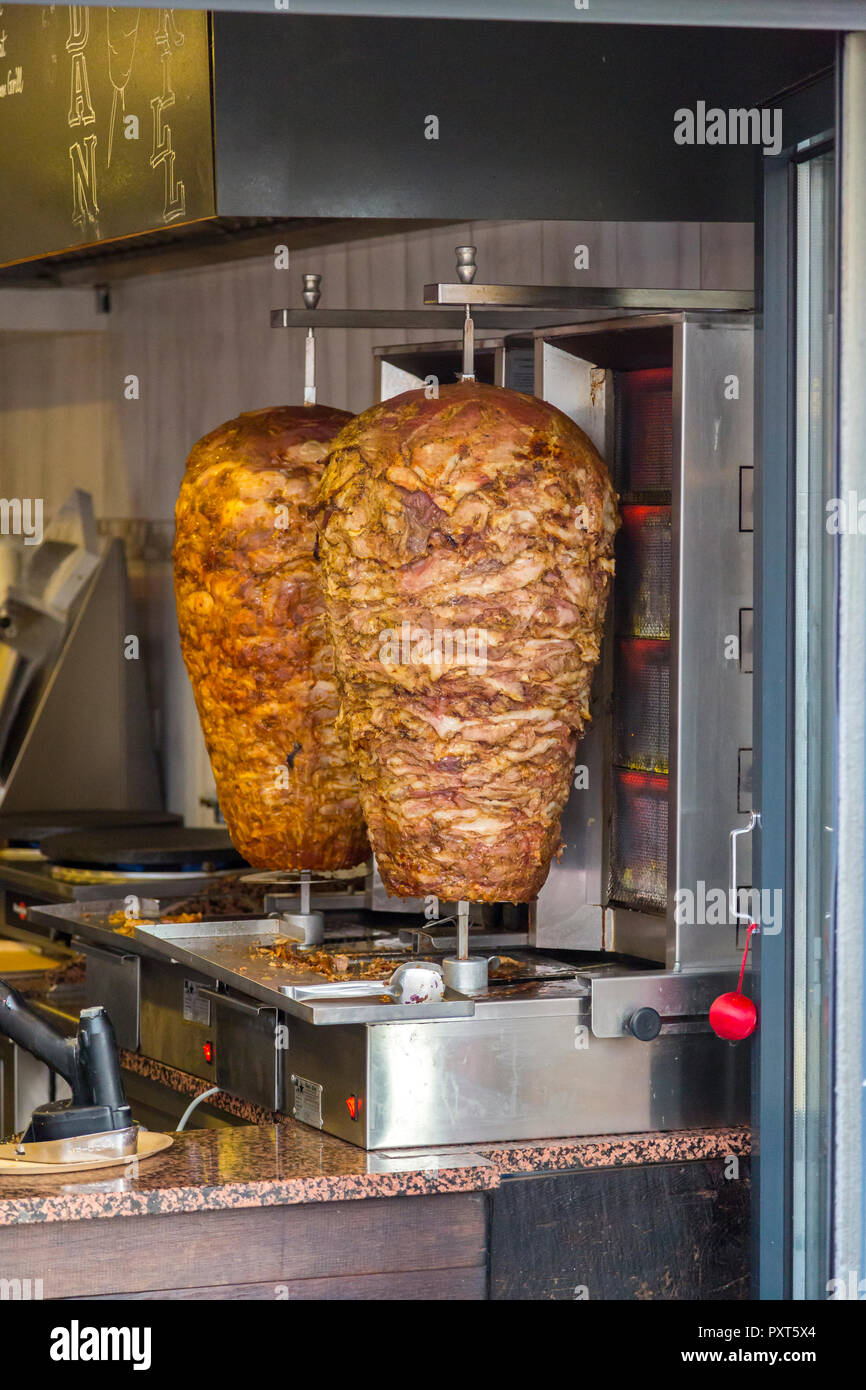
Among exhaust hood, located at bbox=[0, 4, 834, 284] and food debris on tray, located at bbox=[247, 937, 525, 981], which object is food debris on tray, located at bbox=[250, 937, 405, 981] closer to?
food debris on tray, located at bbox=[247, 937, 525, 981]

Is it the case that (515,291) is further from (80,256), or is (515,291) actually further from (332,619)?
(80,256)

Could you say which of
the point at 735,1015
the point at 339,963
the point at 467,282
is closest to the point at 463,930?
the point at 339,963

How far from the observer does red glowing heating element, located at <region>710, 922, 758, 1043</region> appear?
2648mm

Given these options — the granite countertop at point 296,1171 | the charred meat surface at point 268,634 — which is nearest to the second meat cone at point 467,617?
the charred meat surface at point 268,634

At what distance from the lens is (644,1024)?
2.72 m

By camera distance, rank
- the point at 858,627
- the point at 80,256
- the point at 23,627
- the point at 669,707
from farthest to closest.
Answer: the point at 23,627
the point at 80,256
the point at 669,707
the point at 858,627

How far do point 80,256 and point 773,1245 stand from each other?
4.04 metres

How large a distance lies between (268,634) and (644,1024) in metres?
0.88

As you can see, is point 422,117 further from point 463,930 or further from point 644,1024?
point 644,1024

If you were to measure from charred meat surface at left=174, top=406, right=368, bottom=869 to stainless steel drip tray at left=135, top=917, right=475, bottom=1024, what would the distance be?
20 cm

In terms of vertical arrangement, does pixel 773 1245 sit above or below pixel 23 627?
below

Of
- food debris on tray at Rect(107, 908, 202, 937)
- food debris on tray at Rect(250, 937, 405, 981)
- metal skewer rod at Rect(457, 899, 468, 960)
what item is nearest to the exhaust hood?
metal skewer rod at Rect(457, 899, 468, 960)

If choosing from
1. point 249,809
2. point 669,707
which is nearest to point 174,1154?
point 249,809
